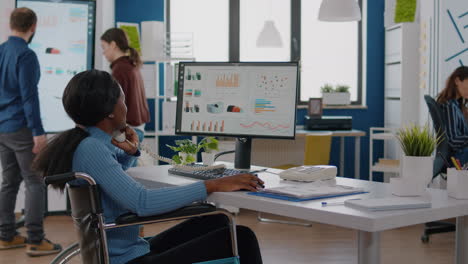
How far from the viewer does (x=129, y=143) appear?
7.78 ft

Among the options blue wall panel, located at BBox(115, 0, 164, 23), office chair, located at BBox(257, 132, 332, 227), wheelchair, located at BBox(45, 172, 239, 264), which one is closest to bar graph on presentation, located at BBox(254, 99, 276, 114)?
wheelchair, located at BBox(45, 172, 239, 264)

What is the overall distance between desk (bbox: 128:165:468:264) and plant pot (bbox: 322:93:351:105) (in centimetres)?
408

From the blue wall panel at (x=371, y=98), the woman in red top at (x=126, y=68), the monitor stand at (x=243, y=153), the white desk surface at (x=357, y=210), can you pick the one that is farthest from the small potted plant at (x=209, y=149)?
the blue wall panel at (x=371, y=98)

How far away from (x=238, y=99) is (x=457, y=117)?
221 centimetres

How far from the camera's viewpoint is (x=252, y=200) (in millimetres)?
1954

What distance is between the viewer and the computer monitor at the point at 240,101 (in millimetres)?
2582

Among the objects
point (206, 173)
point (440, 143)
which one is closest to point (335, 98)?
point (440, 143)

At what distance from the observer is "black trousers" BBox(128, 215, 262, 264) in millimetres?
1896

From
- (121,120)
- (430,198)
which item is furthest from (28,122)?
A: (430,198)

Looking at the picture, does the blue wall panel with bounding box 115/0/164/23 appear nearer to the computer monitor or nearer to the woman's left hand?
the computer monitor

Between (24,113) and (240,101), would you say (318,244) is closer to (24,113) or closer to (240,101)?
(240,101)

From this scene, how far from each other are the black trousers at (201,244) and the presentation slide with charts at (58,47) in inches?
116

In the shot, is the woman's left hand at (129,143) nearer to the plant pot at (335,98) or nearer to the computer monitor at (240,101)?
the computer monitor at (240,101)

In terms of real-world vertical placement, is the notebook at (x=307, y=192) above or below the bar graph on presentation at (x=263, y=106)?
below
